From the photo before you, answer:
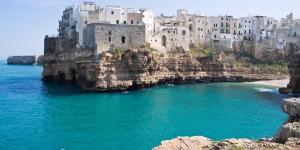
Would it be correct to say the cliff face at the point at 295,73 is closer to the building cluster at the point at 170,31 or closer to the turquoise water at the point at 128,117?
the turquoise water at the point at 128,117

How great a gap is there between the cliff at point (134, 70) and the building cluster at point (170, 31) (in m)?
2.01

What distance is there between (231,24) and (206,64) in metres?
17.5

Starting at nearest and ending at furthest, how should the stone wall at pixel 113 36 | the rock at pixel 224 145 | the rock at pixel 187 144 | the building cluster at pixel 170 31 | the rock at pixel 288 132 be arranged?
1. the rock at pixel 224 145
2. the rock at pixel 288 132
3. the rock at pixel 187 144
4. the stone wall at pixel 113 36
5. the building cluster at pixel 170 31

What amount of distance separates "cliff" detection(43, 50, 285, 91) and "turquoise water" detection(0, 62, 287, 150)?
9.60 ft

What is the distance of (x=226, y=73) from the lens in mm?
82625

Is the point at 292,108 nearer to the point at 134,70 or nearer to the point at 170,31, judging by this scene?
the point at 134,70

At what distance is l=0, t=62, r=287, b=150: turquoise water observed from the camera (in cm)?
3122

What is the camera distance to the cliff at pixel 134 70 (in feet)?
204

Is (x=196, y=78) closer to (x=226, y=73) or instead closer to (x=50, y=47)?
(x=226, y=73)

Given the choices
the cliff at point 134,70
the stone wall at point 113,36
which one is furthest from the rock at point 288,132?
the stone wall at point 113,36

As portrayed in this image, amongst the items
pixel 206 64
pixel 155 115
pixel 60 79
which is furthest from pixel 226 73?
pixel 155 115

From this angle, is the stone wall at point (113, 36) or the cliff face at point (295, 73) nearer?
the stone wall at point (113, 36)

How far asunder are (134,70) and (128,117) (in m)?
24.5

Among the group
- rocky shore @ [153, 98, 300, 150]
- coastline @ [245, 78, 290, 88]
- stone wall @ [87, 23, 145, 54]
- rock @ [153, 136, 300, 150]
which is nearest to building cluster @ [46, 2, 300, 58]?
stone wall @ [87, 23, 145, 54]
